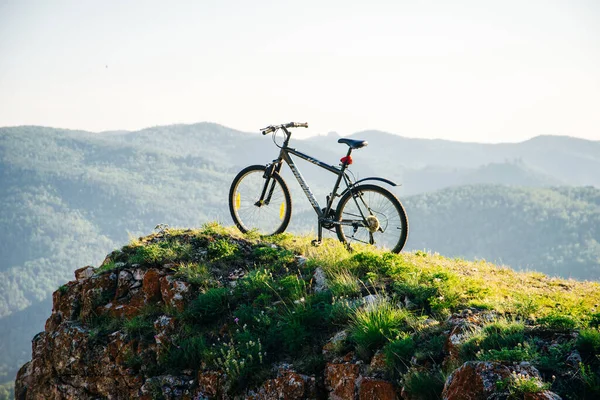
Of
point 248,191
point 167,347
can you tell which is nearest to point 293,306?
point 167,347

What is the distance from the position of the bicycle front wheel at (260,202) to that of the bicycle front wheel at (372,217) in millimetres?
1517

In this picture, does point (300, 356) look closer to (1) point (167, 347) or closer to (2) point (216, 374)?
(2) point (216, 374)

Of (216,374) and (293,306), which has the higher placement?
(293,306)

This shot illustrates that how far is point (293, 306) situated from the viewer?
7090 mm

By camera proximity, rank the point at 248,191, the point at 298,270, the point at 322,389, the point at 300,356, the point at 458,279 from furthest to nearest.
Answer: the point at 248,191 < the point at 298,270 < the point at 458,279 < the point at 300,356 < the point at 322,389

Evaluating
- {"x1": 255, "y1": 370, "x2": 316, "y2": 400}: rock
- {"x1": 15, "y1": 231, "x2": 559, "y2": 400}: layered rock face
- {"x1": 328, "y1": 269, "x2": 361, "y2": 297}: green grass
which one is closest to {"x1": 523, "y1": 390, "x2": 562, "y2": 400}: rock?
{"x1": 15, "y1": 231, "x2": 559, "y2": 400}: layered rock face

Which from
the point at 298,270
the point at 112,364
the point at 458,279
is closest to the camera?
the point at 458,279

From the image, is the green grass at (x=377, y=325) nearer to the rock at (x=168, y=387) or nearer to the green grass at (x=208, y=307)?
the green grass at (x=208, y=307)

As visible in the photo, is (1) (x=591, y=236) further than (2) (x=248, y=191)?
Yes

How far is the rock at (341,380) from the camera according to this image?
5574mm

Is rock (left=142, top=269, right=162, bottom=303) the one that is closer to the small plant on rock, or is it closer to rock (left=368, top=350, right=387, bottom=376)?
rock (left=368, top=350, right=387, bottom=376)

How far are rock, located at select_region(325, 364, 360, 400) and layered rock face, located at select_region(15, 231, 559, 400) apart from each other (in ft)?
0.04

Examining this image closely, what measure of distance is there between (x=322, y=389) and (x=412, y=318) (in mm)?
1419

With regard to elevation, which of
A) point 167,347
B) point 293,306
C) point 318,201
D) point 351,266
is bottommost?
point 167,347
